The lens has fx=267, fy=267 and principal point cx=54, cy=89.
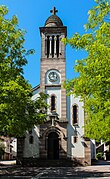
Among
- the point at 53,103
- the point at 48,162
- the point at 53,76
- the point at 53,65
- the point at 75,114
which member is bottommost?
the point at 48,162

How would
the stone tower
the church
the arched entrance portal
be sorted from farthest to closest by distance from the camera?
the arched entrance portal < the stone tower < the church

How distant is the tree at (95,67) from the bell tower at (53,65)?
16.0 meters

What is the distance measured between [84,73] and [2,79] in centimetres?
420

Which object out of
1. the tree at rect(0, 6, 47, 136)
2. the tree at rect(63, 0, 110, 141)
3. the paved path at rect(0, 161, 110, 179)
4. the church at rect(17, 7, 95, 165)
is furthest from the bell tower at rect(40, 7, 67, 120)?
the tree at rect(63, 0, 110, 141)

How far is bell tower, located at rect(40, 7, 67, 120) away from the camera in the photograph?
96.0 ft

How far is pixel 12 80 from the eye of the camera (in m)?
13.7

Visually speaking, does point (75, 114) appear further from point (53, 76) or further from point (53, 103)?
point (53, 76)

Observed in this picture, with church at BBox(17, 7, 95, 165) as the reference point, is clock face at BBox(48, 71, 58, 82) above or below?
above

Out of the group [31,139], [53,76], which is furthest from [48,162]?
[53,76]

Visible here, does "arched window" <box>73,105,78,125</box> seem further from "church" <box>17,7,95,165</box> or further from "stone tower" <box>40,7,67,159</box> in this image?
"stone tower" <box>40,7,67,159</box>

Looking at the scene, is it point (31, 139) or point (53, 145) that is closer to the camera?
point (31, 139)

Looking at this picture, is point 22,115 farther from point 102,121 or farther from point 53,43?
point 53,43

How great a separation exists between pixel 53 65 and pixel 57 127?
7.17 metres

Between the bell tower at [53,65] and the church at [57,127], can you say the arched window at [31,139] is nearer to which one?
the church at [57,127]
